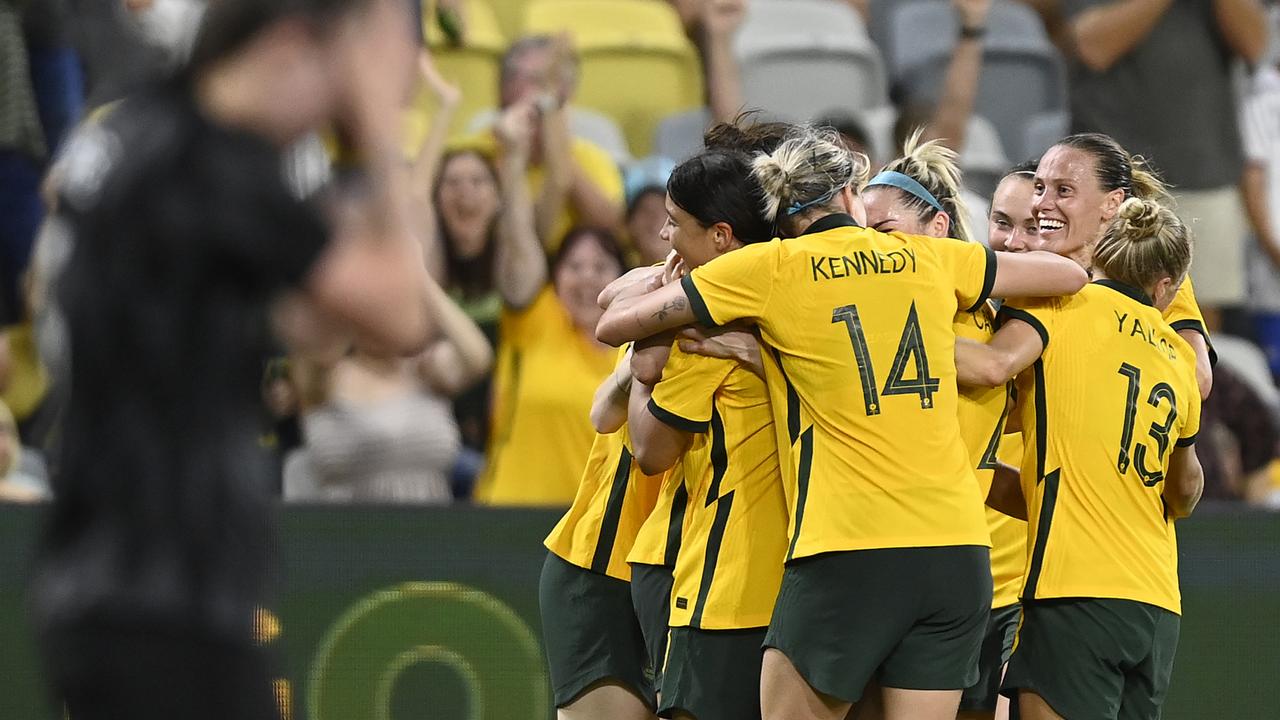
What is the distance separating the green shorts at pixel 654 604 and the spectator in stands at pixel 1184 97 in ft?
15.1

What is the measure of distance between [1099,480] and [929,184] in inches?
38.6

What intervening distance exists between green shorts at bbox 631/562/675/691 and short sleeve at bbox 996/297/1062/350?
3.84 ft

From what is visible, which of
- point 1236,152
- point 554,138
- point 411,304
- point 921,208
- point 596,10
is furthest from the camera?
point 596,10

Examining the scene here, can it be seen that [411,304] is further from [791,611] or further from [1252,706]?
[1252,706]

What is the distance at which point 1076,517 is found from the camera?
429 centimetres

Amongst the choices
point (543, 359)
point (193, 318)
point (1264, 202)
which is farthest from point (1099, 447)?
point (1264, 202)

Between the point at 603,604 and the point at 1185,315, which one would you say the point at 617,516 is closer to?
the point at 603,604

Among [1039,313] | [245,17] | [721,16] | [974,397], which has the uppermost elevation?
[245,17]

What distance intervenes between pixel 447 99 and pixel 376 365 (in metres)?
1.75

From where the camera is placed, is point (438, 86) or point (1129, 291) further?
point (438, 86)

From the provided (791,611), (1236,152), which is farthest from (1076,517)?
(1236,152)

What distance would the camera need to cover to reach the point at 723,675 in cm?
418

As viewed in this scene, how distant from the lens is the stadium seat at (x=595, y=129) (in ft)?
26.8

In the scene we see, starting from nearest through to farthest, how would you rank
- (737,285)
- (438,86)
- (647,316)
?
1. (737,285)
2. (647,316)
3. (438,86)
